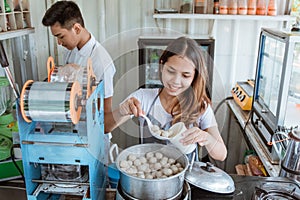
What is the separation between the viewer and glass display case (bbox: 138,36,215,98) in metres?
2.28

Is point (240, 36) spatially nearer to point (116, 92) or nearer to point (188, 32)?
point (188, 32)

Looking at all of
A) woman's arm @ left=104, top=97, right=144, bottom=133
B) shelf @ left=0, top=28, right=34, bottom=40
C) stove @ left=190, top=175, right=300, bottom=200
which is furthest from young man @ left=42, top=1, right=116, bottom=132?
stove @ left=190, top=175, right=300, bottom=200

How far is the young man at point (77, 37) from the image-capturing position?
1786 millimetres

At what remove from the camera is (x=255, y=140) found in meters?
1.85

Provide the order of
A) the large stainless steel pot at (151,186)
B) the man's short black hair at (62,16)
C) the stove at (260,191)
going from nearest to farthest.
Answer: the large stainless steel pot at (151,186)
the stove at (260,191)
the man's short black hair at (62,16)

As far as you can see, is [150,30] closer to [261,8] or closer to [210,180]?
[261,8]

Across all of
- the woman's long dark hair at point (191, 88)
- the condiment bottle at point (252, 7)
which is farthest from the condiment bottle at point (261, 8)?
the woman's long dark hair at point (191, 88)

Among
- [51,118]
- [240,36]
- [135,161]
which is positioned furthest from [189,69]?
[240,36]

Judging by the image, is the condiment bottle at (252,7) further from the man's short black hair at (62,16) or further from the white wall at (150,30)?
the man's short black hair at (62,16)

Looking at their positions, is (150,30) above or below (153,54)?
above

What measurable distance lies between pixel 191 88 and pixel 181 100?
9 cm

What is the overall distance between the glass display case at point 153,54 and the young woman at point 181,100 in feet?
2.74

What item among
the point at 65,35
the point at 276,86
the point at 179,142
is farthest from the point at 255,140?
the point at 65,35

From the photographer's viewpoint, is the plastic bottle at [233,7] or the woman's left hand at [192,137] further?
the plastic bottle at [233,7]
